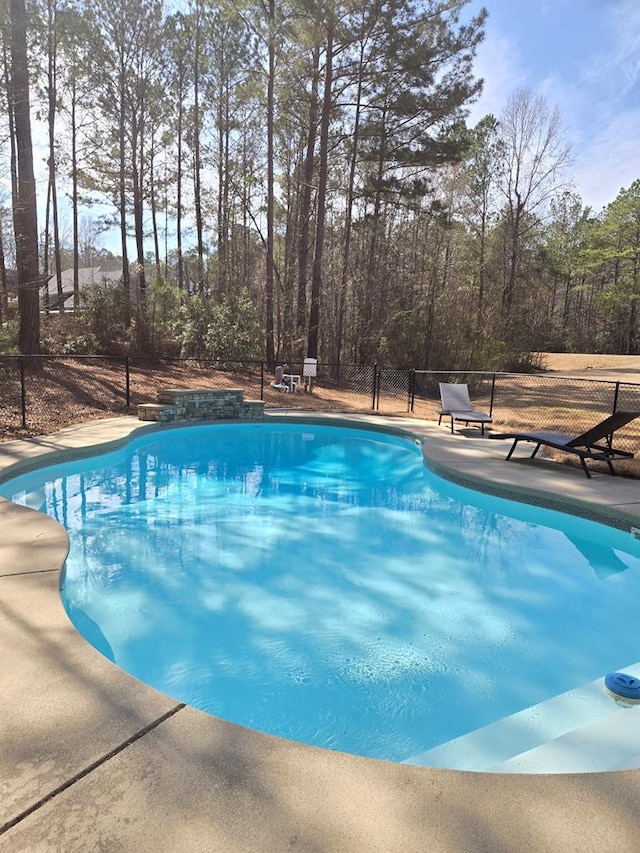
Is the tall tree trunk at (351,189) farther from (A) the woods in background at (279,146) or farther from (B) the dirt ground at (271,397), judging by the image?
(B) the dirt ground at (271,397)

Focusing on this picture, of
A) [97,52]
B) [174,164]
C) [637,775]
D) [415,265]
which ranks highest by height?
[97,52]

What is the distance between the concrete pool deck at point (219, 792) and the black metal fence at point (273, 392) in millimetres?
6306

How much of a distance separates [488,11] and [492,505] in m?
14.4

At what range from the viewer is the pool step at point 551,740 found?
2.19 m

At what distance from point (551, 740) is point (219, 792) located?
5.45 feet

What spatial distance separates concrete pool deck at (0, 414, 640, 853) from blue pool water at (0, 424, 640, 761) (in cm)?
85

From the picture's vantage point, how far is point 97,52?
14.7 m

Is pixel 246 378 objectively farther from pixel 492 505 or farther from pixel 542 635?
pixel 542 635

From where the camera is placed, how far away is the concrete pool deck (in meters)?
1.33

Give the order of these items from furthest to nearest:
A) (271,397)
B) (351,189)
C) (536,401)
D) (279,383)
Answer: (351,189) → (536,401) → (279,383) → (271,397)

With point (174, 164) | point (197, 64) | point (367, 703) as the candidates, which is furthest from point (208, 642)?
point (174, 164)

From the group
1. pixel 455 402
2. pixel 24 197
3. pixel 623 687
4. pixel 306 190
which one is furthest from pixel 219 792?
pixel 306 190

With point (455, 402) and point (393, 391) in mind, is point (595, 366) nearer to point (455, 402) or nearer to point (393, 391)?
point (393, 391)

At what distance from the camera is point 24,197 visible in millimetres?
9906
